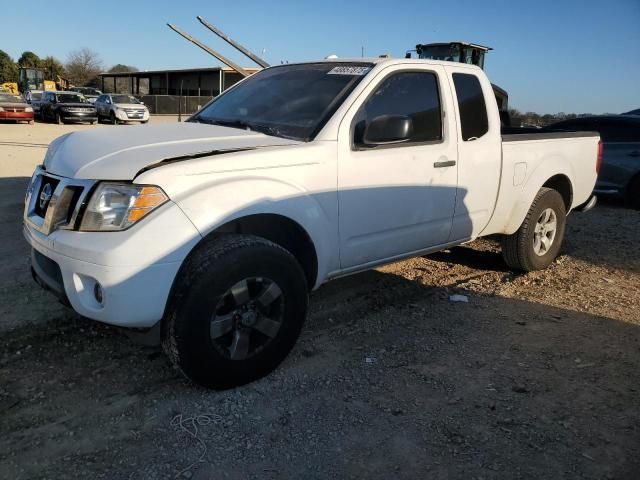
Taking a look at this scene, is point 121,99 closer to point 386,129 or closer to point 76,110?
point 76,110

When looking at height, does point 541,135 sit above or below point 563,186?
above

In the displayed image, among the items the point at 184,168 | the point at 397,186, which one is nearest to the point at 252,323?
the point at 184,168

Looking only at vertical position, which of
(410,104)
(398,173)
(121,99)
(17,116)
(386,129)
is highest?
(121,99)

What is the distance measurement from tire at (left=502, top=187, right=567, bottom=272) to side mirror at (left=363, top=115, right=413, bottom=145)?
2.19 metres

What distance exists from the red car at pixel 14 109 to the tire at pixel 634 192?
85.5 ft

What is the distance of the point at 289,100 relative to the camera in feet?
12.7

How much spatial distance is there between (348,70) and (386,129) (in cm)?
66

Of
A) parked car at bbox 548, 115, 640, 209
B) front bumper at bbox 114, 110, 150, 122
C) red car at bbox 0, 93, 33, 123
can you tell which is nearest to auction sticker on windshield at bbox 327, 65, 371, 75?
parked car at bbox 548, 115, 640, 209

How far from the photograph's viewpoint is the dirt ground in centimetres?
251

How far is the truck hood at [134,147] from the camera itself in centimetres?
279

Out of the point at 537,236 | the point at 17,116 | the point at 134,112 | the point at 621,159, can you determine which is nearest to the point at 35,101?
the point at 17,116

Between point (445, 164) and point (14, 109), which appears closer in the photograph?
point (445, 164)

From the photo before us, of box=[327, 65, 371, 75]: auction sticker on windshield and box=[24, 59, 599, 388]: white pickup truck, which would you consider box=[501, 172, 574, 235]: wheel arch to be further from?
box=[327, 65, 371, 75]: auction sticker on windshield

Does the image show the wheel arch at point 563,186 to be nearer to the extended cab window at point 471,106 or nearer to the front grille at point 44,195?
the extended cab window at point 471,106
